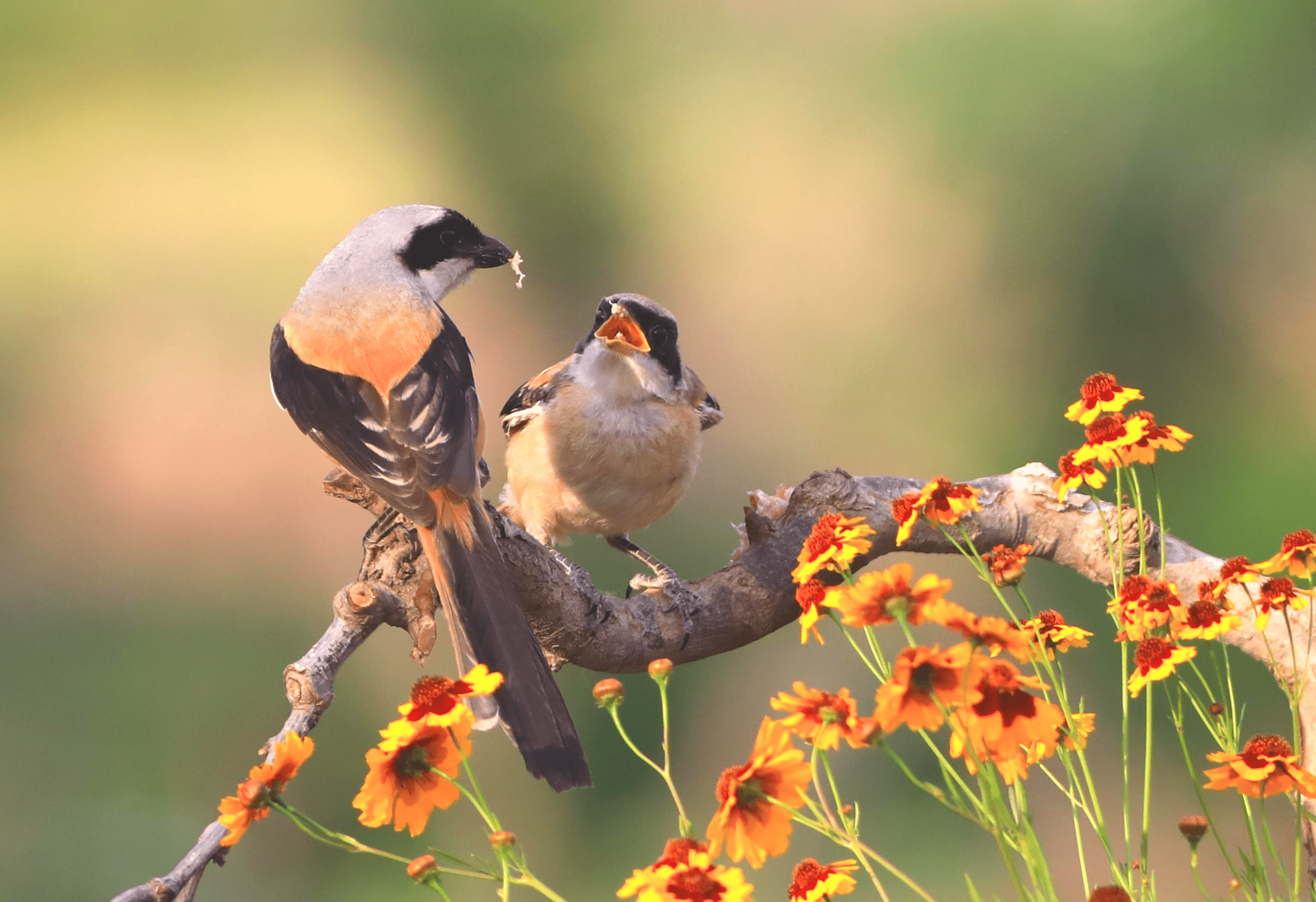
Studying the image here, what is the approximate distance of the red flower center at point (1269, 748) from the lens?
1.10 m

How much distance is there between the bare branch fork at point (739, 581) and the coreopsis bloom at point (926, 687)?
67cm

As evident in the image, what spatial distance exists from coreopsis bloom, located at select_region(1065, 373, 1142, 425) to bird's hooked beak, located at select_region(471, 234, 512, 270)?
3.91ft

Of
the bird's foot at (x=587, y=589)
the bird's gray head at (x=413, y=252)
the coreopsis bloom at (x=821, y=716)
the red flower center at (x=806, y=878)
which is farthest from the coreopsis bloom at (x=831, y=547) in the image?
the bird's gray head at (x=413, y=252)

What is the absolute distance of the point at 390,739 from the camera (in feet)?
3.21

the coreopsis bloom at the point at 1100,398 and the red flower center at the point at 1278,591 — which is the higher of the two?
the coreopsis bloom at the point at 1100,398

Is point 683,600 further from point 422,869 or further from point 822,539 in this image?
point 422,869

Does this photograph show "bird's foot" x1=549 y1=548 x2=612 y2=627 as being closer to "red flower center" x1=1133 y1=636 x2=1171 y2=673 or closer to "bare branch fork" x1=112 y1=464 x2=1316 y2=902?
"bare branch fork" x1=112 y1=464 x2=1316 y2=902

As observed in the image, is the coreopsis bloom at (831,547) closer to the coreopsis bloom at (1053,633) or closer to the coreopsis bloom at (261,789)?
the coreopsis bloom at (1053,633)

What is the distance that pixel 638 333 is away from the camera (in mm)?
2328

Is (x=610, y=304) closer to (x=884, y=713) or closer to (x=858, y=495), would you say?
(x=858, y=495)

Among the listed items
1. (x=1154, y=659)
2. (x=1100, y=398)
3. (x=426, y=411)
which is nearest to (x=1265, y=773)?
(x=1154, y=659)

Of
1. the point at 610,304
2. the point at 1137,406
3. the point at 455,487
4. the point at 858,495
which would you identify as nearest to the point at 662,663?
the point at 455,487

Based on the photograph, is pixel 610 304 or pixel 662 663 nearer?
pixel 662 663

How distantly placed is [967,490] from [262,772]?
2.70 feet
